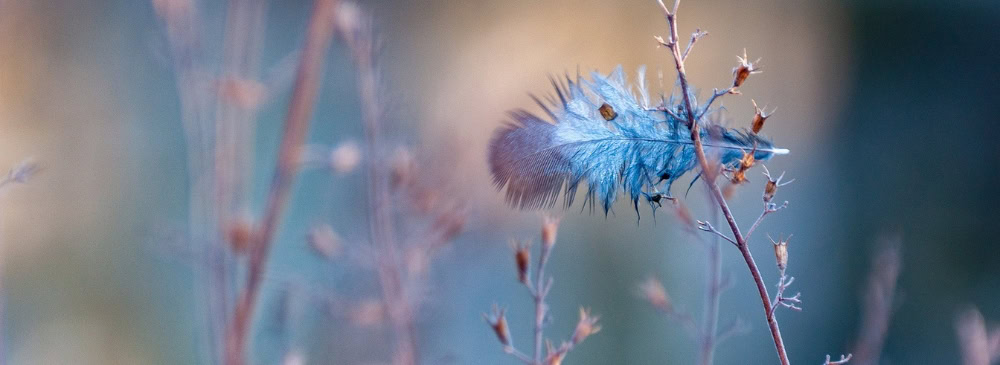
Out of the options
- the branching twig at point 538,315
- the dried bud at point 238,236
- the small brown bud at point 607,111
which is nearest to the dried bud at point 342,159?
the dried bud at point 238,236

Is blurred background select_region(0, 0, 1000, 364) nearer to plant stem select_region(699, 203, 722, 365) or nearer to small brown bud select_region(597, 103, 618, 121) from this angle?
plant stem select_region(699, 203, 722, 365)

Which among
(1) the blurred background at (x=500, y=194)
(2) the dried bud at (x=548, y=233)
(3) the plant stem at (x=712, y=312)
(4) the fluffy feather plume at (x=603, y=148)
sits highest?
(4) the fluffy feather plume at (x=603, y=148)

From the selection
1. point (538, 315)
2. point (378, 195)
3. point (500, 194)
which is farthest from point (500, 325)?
point (500, 194)

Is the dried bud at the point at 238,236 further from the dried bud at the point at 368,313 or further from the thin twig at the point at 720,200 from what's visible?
the thin twig at the point at 720,200

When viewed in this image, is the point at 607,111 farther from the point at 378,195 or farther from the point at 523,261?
the point at 378,195

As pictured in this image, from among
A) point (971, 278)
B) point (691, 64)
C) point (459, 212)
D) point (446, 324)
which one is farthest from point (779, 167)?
point (459, 212)

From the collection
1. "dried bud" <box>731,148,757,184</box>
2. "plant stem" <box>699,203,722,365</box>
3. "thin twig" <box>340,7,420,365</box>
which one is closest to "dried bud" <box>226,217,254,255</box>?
"thin twig" <box>340,7,420,365</box>

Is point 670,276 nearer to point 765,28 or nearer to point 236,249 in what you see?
point 765,28
